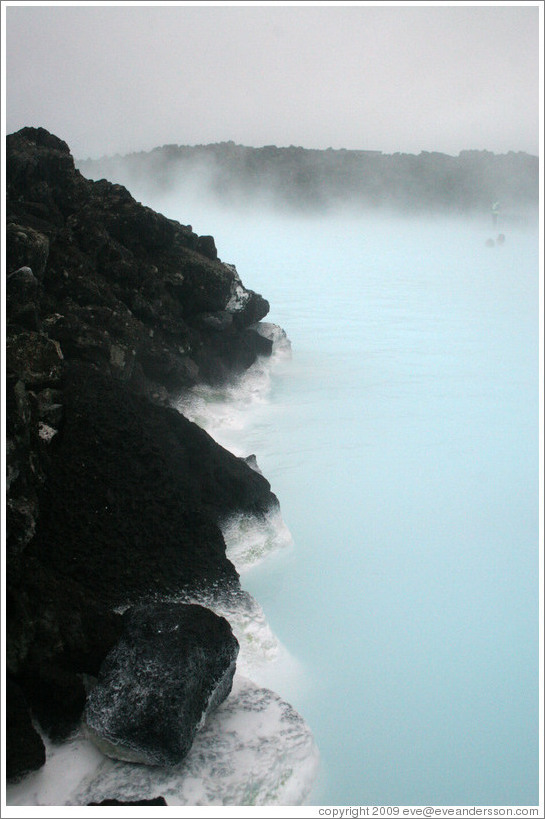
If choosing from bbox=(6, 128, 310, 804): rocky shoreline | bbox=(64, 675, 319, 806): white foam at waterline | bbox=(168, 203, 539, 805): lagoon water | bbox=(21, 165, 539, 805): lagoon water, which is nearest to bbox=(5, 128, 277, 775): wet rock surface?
bbox=(6, 128, 310, 804): rocky shoreline

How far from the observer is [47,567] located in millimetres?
2857

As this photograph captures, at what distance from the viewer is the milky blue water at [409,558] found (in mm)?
2596

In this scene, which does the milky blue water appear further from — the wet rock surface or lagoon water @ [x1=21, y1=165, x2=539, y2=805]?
the wet rock surface

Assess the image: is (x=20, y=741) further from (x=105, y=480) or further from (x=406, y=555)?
(x=406, y=555)

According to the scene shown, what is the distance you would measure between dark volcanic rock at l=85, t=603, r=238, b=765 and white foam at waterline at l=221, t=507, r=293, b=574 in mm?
1030

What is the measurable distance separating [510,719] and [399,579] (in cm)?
103

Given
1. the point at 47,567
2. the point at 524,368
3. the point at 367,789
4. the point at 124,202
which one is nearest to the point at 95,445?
the point at 47,567

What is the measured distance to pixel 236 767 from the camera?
7.55ft

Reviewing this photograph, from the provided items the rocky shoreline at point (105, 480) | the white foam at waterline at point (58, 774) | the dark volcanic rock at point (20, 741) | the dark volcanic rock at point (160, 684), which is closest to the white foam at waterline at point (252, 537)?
the rocky shoreline at point (105, 480)

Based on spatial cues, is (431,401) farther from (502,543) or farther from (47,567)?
(47,567)

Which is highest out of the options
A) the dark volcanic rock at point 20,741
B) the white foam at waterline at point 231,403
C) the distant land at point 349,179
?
the distant land at point 349,179

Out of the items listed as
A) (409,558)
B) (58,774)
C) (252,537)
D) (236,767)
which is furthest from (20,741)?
(409,558)

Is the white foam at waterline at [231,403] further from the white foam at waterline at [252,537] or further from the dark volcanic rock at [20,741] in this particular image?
the dark volcanic rock at [20,741]

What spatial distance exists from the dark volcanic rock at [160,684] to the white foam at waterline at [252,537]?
3.38 ft
